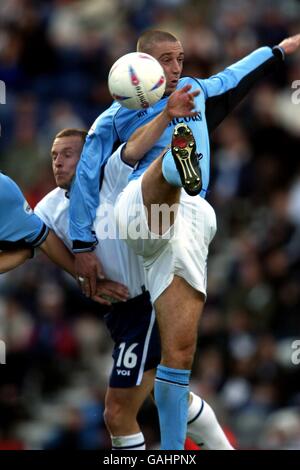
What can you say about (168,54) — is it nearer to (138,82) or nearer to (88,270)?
(138,82)

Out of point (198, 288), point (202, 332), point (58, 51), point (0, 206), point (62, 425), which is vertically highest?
point (58, 51)

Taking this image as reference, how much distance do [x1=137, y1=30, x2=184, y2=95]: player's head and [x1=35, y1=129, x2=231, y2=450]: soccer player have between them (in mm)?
570

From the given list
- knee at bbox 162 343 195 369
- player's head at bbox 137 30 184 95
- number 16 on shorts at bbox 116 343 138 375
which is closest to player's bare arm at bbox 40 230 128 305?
number 16 on shorts at bbox 116 343 138 375

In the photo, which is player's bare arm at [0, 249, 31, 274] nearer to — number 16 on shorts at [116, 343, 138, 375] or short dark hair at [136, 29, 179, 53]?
number 16 on shorts at [116, 343, 138, 375]

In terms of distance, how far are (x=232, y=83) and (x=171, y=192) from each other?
127 centimetres

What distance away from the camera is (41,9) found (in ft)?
54.7

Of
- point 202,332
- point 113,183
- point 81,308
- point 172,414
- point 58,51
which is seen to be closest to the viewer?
point 172,414

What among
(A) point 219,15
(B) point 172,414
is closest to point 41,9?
(A) point 219,15

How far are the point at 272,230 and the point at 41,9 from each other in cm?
502

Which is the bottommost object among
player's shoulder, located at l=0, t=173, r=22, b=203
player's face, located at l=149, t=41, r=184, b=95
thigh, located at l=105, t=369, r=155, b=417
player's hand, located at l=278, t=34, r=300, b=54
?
thigh, located at l=105, t=369, r=155, b=417

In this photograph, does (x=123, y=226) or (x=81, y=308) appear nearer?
(x=123, y=226)

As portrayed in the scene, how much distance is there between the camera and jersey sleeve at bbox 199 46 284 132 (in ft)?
28.4

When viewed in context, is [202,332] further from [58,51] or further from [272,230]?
[58,51]

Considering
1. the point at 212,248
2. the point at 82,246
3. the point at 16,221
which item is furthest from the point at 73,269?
the point at 212,248
